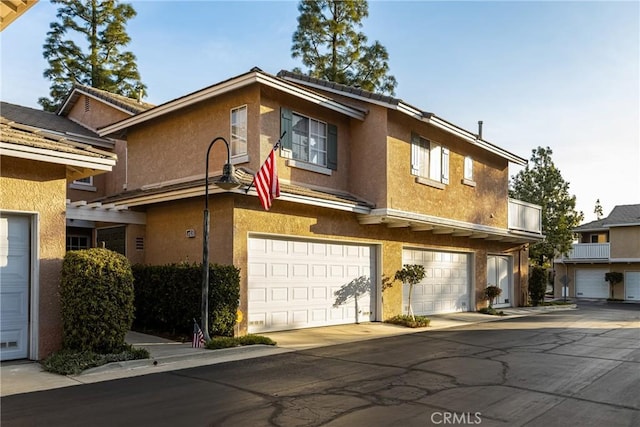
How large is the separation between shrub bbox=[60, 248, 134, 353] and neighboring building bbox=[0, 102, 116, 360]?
315mm

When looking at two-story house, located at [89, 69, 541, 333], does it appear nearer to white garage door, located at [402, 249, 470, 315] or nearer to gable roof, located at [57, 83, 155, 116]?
white garage door, located at [402, 249, 470, 315]

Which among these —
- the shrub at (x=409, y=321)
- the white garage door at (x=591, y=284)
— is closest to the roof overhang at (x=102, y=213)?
the shrub at (x=409, y=321)

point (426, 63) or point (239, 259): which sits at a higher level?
point (426, 63)

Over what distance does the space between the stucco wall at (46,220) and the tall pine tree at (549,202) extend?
89.3ft

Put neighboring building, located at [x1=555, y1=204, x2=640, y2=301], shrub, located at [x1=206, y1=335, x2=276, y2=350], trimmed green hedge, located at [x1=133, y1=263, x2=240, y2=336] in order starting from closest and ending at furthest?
shrub, located at [x1=206, y1=335, x2=276, y2=350] → trimmed green hedge, located at [x1=133, y1=263, x2=240, y2=336] → neighboring building, located at [x1=555, y1=204, x2=640, y2=301]

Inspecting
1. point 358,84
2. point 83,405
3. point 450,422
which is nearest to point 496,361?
point 450,422

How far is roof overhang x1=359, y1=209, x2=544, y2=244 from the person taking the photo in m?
15.5

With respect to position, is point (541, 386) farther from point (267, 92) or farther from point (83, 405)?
point (267, 92)

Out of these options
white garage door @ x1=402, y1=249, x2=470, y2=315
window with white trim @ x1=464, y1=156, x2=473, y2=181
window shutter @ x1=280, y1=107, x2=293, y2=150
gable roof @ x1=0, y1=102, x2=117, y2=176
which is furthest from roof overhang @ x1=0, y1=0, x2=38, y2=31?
window with white trim @ x1=464, y1=156, x2=473, y2=181

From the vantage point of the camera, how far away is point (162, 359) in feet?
31.0

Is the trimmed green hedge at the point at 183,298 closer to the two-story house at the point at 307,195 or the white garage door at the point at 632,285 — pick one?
the two-story house at the point at 307,195

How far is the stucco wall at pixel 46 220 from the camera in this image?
9102 millimetres

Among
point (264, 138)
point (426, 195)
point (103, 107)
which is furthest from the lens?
point (103, 107)

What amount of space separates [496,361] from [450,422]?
14.1 feet
